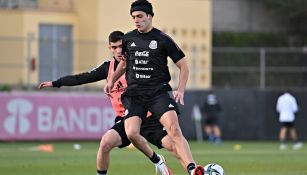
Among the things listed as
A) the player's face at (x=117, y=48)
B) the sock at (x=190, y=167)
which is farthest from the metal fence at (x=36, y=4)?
the sock at (x=190, y=167)

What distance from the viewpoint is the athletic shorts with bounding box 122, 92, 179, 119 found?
13609 millimetres

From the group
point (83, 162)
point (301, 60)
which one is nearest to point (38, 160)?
point (83, 162)

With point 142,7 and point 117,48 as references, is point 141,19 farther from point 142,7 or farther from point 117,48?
point 117,48

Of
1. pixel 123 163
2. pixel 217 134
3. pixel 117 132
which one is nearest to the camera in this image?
pixel 117 132

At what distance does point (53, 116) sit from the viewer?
34594 millimetres

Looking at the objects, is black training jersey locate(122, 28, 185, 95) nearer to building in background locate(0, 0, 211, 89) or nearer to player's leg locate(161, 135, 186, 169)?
player's leg locate(161, 135, 186, 169)

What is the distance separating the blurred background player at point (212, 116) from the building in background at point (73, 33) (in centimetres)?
155

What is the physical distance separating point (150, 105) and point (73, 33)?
27710mm

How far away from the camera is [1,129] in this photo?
33.6 meters

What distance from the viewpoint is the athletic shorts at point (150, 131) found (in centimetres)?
1424

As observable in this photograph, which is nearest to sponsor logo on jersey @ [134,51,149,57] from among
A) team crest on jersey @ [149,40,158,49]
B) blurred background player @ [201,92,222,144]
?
team crest on jersey @ [149,40,158,49]

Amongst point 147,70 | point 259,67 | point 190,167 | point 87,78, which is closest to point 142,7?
point 147,70

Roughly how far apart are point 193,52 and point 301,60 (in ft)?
15.0

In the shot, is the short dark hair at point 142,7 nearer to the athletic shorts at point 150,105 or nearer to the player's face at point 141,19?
the player's face at point 141,19
